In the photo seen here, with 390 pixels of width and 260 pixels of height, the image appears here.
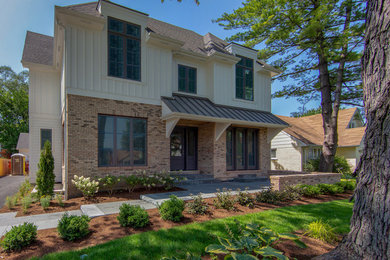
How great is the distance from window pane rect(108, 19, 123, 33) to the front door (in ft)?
17.3

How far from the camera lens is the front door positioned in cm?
1140

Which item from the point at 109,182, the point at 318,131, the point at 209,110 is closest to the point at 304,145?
the point at 318,131

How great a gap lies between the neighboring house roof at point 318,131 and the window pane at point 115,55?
14.9 metres

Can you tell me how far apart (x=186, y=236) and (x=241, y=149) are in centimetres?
939

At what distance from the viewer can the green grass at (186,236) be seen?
3486 millimetres

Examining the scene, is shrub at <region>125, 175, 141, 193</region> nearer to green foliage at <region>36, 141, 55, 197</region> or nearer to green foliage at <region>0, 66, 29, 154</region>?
green foliage at <region>36, 141, 55, 197</region>

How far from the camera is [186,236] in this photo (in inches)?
162

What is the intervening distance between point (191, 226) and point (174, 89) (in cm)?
763

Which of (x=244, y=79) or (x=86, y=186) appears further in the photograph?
(x=244, y=79)

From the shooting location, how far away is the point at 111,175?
836 cm

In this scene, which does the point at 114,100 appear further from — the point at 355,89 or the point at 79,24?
the point at 355,89

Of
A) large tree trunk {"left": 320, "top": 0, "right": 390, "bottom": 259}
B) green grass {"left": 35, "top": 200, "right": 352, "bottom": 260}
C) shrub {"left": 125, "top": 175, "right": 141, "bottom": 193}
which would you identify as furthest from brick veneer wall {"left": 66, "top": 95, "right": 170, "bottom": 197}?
large tree trunk {"left": 320, "top": 0, "right": 390, "bottom": 259}

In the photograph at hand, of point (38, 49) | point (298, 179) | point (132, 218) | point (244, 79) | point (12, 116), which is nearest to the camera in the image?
point (132, 218)

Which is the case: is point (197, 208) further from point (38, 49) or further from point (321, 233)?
point (38, 49)
